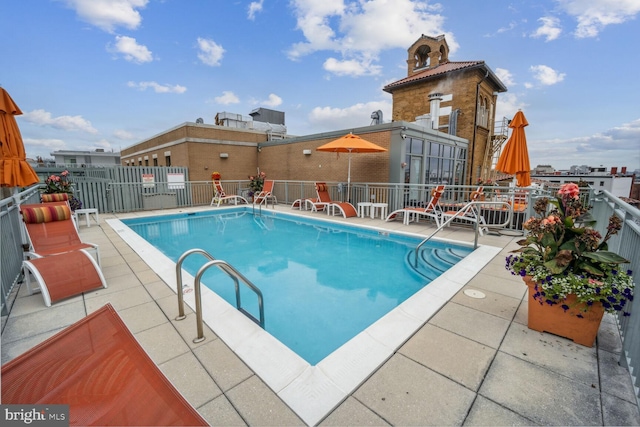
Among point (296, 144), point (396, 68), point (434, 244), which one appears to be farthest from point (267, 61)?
point (434, 244)

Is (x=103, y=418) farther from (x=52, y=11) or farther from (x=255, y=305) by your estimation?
(x=52, y=11)

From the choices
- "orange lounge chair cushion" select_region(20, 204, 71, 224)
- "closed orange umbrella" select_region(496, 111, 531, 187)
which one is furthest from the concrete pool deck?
"closed orange umbrella" select_region(496, 111, 531, 187)

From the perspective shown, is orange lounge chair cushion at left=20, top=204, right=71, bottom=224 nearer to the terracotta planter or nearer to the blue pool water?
the blue pool water

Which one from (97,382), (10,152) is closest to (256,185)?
(10,152)

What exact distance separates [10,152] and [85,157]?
163 feet

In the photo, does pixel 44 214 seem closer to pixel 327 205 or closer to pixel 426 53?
A: pixel 327 205

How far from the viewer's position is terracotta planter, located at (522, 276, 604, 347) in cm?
218

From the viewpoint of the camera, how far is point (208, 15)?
377 inches

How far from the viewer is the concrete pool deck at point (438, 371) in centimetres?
162

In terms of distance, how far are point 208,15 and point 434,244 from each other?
34.2ft

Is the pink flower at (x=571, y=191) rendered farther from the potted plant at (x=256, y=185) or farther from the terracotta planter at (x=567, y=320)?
the potted plant at (x=256, y=185)

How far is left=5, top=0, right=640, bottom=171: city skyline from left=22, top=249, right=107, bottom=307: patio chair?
2.06 m

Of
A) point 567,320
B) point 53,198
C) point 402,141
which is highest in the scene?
point 402,141

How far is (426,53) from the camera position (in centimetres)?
1973
